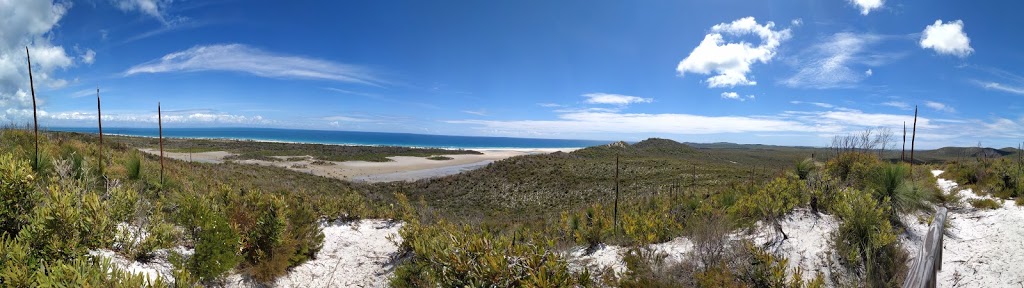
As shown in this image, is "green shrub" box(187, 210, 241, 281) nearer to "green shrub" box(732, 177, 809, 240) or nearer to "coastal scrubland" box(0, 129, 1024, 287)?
"coastal scrubland" box(0, 129, 1024, 287)

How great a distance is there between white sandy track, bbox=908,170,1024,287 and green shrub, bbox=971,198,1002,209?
87 mm

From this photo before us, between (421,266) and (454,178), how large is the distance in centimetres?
2872

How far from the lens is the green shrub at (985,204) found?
24.8 feet

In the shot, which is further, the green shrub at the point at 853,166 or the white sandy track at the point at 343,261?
the green shrub at the point at 853,166

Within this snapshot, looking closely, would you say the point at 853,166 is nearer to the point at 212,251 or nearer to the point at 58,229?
the point at 212,251

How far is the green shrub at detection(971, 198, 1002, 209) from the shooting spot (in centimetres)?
755

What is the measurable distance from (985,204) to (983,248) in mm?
2391

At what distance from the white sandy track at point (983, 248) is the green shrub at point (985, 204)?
9 cm

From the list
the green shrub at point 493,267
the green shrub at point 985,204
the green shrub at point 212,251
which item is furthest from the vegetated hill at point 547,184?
the green shrub at point 493,267

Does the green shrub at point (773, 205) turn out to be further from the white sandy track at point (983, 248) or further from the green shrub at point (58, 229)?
the green shrub at point (58, 229)

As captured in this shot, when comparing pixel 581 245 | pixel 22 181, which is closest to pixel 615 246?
pixel 581 245

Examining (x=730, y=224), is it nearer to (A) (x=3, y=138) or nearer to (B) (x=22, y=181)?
(B) (x=22, y=181)

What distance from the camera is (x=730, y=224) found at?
709 cm

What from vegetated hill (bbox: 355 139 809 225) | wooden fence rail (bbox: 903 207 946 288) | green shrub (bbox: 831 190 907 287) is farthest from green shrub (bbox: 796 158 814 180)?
vegetated hill (bbox: 355 139 809 225)
